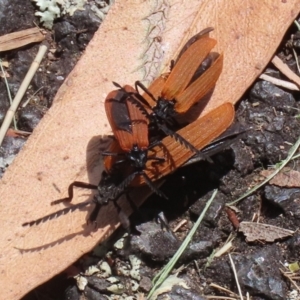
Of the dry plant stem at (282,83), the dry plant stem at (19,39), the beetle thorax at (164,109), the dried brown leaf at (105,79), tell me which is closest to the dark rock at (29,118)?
the dried brown leaf at (105,79)

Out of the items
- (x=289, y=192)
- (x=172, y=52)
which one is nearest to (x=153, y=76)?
(x=172, y=52)

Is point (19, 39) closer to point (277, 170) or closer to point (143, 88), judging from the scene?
point (143, 88)

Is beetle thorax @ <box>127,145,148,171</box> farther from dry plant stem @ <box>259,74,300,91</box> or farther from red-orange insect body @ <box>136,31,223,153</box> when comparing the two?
dry plant stem @ <box>259,74,300,91</box>

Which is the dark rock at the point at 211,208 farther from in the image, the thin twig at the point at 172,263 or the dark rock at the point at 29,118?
the dark rock at the point at 29,118

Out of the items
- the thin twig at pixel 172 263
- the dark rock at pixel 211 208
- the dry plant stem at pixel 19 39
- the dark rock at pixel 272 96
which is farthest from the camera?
the dry plant stem at pixel 19 39

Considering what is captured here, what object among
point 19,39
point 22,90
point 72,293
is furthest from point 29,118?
point 72,293

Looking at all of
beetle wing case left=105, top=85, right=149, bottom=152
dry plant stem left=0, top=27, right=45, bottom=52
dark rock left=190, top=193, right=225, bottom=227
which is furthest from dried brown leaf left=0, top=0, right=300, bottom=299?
dry plant stem left=0, top=27, right=45, bottom=52

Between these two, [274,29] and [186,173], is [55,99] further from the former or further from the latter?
[274,29]
